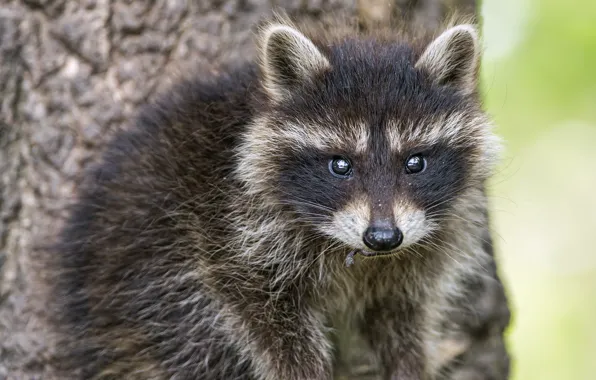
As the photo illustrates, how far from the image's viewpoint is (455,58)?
2922 mm

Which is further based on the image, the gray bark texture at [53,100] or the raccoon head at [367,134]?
→ the gray bark texture at [53,100]

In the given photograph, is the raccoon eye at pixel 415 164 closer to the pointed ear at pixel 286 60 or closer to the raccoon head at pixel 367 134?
the raccoon head at pixel 367 134

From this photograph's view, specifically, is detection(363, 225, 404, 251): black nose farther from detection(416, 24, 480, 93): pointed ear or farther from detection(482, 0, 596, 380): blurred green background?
detection(482, 0, 596, 380): blurred green background

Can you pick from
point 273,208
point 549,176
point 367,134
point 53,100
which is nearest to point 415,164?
point 367,134

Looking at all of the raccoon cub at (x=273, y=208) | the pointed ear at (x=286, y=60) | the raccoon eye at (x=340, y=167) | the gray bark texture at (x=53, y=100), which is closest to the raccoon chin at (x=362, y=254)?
the raccoon cub at (x=273, y=208)

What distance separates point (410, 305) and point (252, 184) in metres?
0.86

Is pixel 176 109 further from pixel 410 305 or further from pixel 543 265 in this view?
pixel 543 265

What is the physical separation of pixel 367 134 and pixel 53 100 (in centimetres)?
144

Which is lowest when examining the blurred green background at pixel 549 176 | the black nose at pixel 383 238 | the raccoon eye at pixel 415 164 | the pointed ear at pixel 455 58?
the blurred green background at pixel 549 176

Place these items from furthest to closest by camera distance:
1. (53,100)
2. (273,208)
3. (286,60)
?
1. (53,100)
2. (273,208)
3. (286,60)

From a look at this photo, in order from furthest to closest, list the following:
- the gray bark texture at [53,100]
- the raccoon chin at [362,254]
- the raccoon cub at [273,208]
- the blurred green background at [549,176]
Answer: the blurred green background at [549,176] → the gray bark texture at [53,100] → the raccoon cub at [273,208] → the raccoon chin at [362,254]

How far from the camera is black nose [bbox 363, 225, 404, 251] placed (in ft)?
8.35

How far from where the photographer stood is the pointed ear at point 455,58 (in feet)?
9.33

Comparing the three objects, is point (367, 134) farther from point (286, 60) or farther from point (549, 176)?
point (549, 176)
